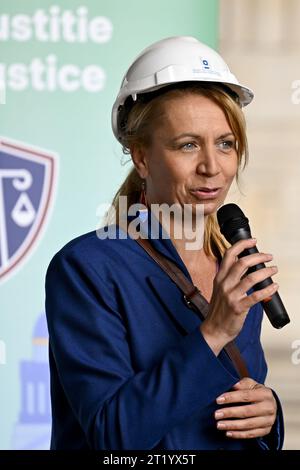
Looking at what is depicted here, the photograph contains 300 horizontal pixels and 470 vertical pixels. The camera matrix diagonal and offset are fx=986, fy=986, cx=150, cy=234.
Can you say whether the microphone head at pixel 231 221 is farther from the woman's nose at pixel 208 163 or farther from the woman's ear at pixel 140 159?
the woman's ear at pixel 140 159

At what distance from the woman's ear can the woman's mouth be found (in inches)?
5.9

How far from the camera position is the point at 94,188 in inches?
160

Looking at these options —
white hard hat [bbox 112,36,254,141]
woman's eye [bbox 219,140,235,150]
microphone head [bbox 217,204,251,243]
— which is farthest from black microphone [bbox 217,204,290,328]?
white hard hat [bbox 112,36,254,141]

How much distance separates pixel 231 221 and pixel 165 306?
0.69ft

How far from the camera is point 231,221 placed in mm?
1917

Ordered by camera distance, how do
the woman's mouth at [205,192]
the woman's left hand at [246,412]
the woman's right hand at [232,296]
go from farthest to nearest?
the woman's mouth at [205,192] → the woman's left hand at [246,412] → the woman's right hand at [232,296]

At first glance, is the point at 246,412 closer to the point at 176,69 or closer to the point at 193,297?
the point at 193,297

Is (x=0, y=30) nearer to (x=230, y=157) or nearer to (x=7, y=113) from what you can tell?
(x=7, y=113)

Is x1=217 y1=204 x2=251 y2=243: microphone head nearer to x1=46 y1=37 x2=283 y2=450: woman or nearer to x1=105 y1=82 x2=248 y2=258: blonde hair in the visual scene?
x1=46 y1=37 x2=283 y2=450: woman

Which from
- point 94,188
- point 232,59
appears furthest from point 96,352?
point 232,59

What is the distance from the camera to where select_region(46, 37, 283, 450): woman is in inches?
69.0

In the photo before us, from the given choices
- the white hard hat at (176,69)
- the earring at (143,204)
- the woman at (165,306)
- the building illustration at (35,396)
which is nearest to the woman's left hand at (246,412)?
the woman at (165,306)

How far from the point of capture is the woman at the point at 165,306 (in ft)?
5.75

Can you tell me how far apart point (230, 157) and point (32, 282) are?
220cm
